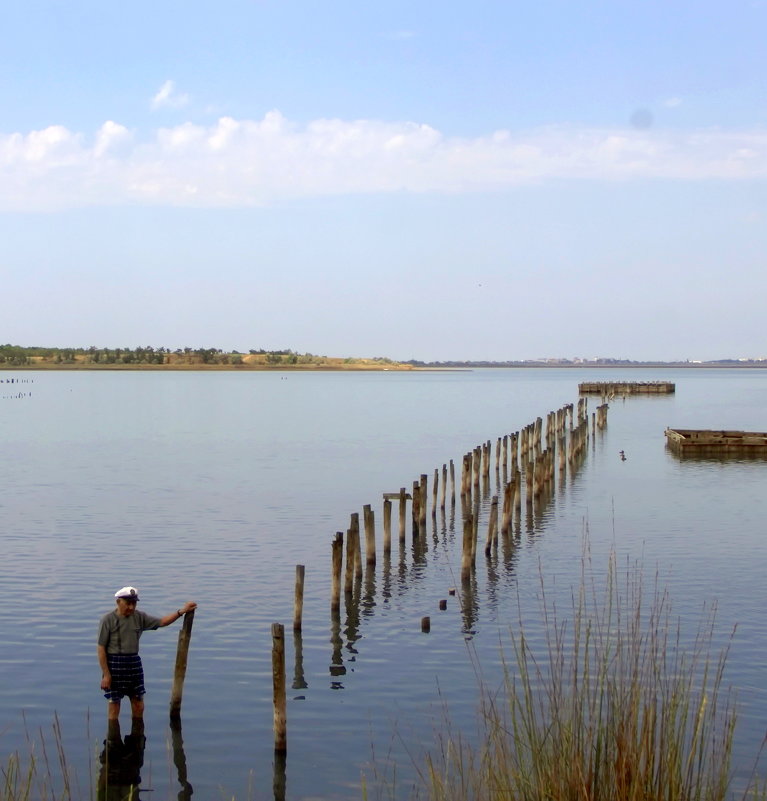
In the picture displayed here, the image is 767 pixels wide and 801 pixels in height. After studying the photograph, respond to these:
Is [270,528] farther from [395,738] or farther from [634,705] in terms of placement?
[634,705]

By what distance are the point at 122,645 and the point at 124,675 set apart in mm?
463

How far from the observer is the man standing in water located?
12664mm

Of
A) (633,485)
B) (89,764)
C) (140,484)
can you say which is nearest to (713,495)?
(633,485)

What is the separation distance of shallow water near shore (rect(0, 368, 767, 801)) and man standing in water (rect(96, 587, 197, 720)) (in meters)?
0.81

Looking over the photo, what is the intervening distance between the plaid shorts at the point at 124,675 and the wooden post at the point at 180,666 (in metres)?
0.79

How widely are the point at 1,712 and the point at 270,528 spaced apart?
51.8ft

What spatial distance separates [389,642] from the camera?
18188 mm

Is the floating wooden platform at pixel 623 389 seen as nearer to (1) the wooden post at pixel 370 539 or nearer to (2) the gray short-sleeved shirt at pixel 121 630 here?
(1) the wooden post at pixel 370 539

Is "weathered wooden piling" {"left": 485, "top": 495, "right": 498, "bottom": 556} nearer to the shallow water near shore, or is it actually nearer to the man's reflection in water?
the shallow water near shore

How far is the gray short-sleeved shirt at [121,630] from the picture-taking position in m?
12.7

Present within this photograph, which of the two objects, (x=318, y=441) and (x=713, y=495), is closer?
(x=713, y=495)

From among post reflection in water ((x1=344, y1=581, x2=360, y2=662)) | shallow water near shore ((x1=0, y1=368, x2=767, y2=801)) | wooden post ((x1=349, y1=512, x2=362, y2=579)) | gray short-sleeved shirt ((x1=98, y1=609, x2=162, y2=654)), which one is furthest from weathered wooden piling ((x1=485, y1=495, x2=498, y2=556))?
gray short-sleeved shirt ((x1=98, y1=609, x2=162, y2=654))

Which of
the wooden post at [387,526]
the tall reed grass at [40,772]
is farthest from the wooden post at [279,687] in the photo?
the wooden post at [387,526]

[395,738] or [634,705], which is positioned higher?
[634,705]
